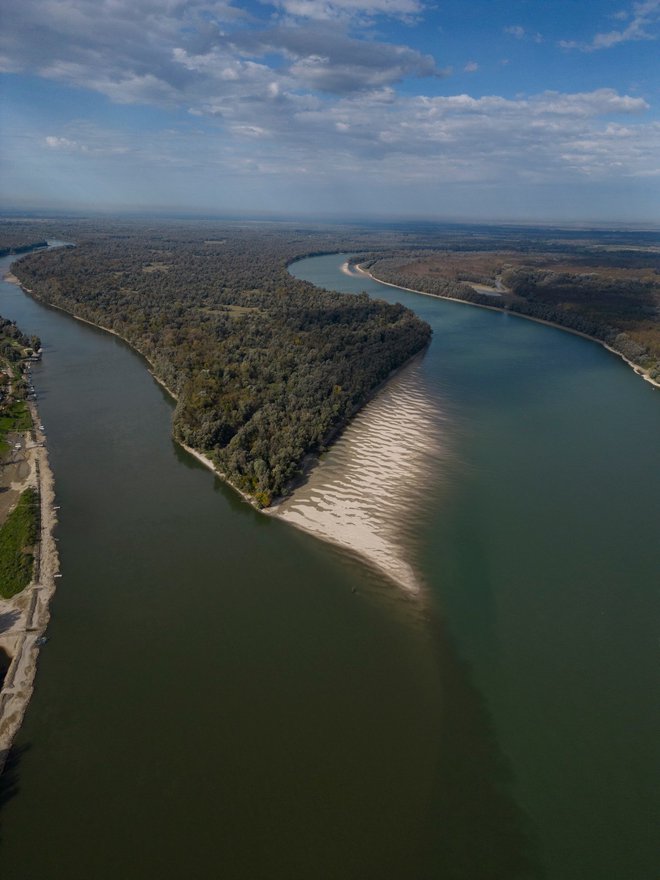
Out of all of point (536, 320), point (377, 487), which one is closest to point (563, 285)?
point (536, 320)

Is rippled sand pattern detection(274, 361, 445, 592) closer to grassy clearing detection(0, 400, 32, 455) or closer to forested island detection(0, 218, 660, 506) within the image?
forested island detection(0, 218, 660, 506)

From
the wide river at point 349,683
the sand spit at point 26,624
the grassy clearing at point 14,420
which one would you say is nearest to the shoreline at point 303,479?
the wide river at point 349,683

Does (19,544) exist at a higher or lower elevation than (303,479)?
lower

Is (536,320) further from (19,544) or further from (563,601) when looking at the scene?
(19,544)

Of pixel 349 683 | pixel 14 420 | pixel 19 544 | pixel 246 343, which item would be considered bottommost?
pixel 349 683

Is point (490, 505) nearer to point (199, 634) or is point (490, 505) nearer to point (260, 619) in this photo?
point (260, 619)

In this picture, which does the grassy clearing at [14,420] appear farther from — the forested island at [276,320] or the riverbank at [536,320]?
the riverbank at [536,320]

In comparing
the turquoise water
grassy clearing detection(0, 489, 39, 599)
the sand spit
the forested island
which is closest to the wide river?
the turquoise water
